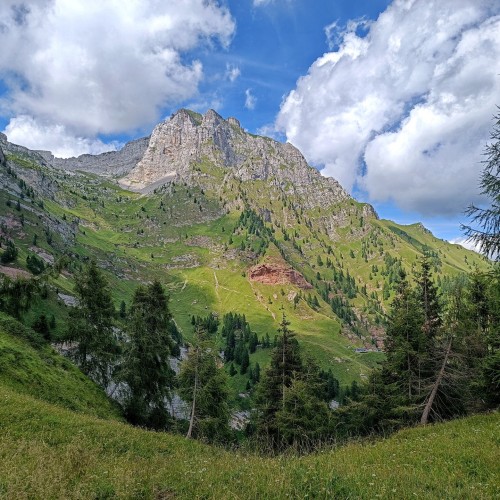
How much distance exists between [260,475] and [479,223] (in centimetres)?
1758

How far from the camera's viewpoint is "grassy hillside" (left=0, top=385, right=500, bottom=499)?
800 cm

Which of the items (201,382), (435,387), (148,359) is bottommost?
(201,382)

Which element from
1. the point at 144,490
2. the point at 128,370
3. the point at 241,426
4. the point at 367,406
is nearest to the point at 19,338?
the point at 128,370

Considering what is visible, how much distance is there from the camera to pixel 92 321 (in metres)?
36.6

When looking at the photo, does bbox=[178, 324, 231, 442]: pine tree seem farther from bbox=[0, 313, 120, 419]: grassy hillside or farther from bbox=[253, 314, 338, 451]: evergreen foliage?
bbox=[0, 313, 120, 419]: grassy hillside

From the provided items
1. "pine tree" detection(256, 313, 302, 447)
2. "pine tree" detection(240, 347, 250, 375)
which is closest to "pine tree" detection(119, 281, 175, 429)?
"pine tree" detection(256, 313, 302, 447)

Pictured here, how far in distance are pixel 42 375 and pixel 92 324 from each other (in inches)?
406

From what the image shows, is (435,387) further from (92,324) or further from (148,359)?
(92,324)

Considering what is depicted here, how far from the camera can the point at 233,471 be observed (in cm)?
955

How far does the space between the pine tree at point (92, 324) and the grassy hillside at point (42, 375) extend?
3313 millimetres

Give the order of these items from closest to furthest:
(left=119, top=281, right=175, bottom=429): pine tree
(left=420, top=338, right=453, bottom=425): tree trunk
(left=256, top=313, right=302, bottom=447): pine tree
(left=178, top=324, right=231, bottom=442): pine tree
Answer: (left=420, top=338, right=453, bottom=425): tree trunk
(left=119, top=281, right=175, bottom=429): pine tree
(left=178, top=324, right=231, bottom=442): pine tree
(left=256, top=313, right=302, bottom=447): pine tree

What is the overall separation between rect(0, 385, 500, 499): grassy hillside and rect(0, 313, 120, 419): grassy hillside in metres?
9.03

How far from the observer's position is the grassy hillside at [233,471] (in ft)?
26.2

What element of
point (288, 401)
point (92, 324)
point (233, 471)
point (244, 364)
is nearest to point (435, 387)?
point (288, 401)
